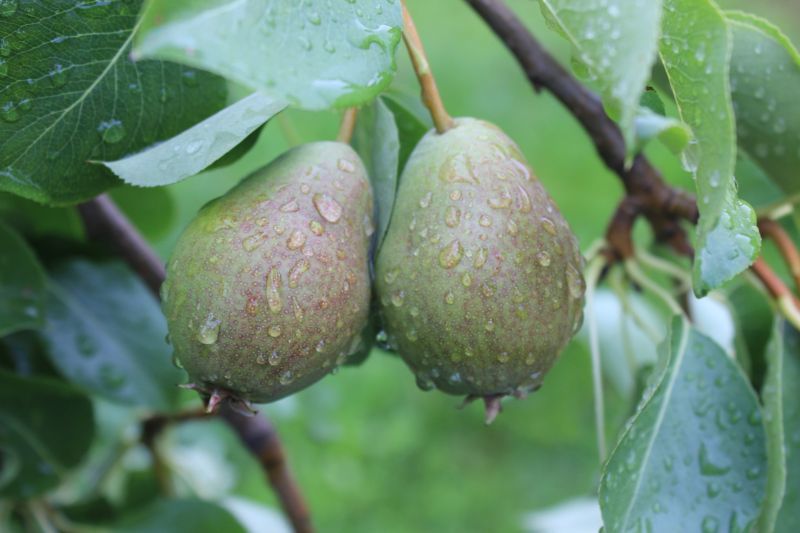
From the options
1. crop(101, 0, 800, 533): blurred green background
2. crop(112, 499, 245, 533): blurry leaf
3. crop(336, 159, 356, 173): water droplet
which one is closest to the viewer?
crop(336, 159, 356, 173): water droplet

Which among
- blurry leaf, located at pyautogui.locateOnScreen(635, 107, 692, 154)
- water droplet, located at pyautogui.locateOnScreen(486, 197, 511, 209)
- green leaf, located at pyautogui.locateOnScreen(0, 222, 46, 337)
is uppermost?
blurry leaf, located at pyautogui.locateOnScreen(635, 107, 692, 154)

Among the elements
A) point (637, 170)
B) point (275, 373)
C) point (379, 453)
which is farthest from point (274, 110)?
point (379, 453)

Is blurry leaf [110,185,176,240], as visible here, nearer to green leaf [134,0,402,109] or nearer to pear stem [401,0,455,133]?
pear stem [401,0,455,133]

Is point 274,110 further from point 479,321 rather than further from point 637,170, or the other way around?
point 637,170

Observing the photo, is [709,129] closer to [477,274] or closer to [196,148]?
[477,274]

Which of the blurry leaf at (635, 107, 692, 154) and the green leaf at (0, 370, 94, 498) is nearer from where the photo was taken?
the blurry leaf at (635, 107, 692, 154)

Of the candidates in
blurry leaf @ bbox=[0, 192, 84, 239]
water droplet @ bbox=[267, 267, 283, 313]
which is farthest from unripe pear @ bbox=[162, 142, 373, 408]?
blurry leaf @ bbox=[0, 192, 84, 239]

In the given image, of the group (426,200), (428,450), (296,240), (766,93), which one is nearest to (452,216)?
(426,200)
